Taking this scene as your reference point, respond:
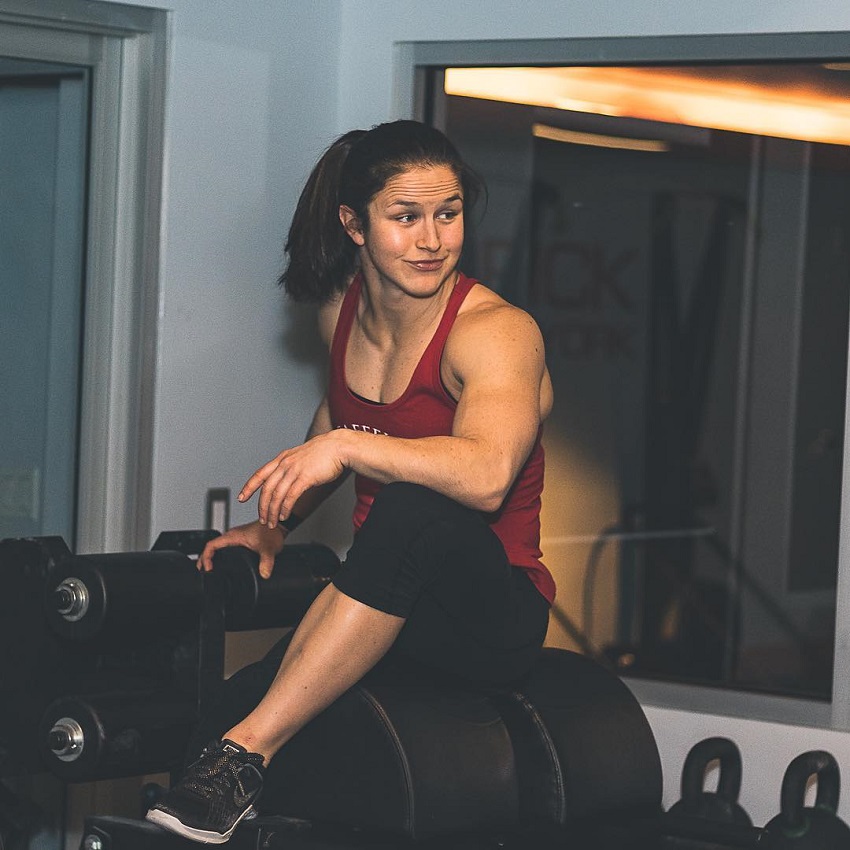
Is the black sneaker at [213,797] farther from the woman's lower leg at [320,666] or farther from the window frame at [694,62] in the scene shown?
the window frame at [694,62]

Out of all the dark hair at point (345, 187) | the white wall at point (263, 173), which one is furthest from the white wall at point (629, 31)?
the dark hair at point (345, 187)

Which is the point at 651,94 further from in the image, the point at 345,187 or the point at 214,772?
the point at 214,772

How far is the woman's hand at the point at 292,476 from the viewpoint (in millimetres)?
2227

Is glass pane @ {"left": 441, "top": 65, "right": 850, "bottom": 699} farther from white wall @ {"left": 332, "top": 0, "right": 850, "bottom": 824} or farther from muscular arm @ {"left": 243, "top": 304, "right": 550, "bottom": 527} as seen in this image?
muscular arm @ {"left": 243, "top": 304, "right": 550, "bottom": 527}

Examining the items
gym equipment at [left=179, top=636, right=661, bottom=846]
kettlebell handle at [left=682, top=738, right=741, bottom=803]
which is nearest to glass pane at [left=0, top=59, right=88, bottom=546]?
gym equipment at [left=179, top=636, right=661, bottom=846]

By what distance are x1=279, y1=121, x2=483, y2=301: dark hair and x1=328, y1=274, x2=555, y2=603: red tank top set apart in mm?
176

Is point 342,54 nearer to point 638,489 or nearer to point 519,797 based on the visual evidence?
point 519,797

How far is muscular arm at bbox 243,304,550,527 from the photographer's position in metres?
2.23

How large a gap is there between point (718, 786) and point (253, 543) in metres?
0.96

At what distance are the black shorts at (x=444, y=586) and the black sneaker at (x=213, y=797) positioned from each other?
0.97 feet

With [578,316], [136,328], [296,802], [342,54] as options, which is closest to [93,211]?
[136,328]

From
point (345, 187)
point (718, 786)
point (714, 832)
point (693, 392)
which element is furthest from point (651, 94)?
point (693, 392)

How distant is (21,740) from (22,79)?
1190mm

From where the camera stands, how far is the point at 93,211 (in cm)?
293
